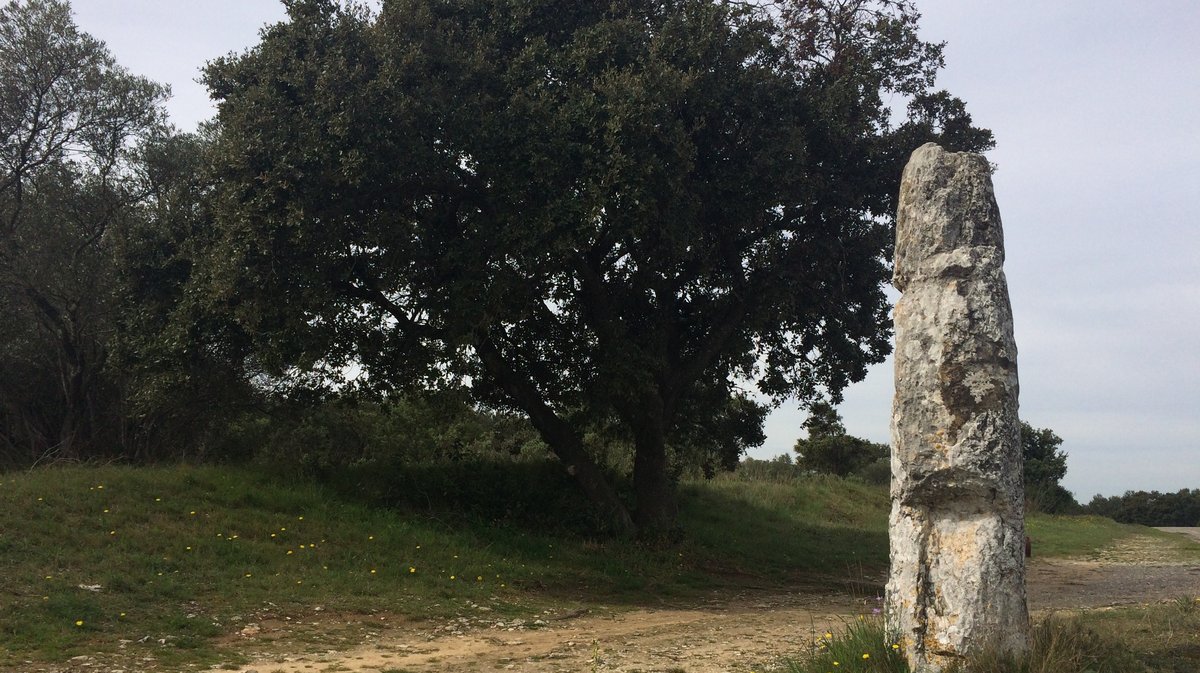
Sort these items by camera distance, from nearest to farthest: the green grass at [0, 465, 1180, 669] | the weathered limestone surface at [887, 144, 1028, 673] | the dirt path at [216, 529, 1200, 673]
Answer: the weathered limestone surface at [887, 144, 1028, 673] → the dirt path at [216, 529, 1200, 673] → the green grass at [0, 465, 1180, 669]

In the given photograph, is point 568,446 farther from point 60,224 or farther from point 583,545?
point 60,224

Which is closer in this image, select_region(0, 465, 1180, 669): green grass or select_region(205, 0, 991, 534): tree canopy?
select_region(0, 465, 1180, 669): green grass

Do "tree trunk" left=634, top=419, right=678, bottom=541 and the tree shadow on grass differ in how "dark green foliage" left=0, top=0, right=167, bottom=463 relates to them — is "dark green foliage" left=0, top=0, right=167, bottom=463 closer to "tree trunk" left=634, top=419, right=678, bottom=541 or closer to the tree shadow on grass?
the tree shadow on grass

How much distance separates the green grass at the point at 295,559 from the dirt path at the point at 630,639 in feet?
2.50

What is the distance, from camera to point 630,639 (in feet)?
36.5

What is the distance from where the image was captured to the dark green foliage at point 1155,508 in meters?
51.7

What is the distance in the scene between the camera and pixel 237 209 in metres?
14.8

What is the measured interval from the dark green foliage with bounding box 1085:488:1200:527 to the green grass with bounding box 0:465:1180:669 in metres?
38.6

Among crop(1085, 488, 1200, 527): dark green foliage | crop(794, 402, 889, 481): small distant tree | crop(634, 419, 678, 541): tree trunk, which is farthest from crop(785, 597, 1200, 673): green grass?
crop(1085, 488, 1200, 527): dark green foliage

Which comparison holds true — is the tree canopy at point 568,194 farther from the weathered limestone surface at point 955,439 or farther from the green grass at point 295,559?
the weathered limestone surface at point 955,439

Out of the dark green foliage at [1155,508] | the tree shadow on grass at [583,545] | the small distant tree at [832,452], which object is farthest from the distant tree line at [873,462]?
the tree shadow on grass at [583,545]

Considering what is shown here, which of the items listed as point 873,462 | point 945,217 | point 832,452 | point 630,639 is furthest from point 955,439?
point 873,462

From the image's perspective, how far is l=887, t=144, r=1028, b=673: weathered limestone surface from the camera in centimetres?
704

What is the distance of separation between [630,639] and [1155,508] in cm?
5209
